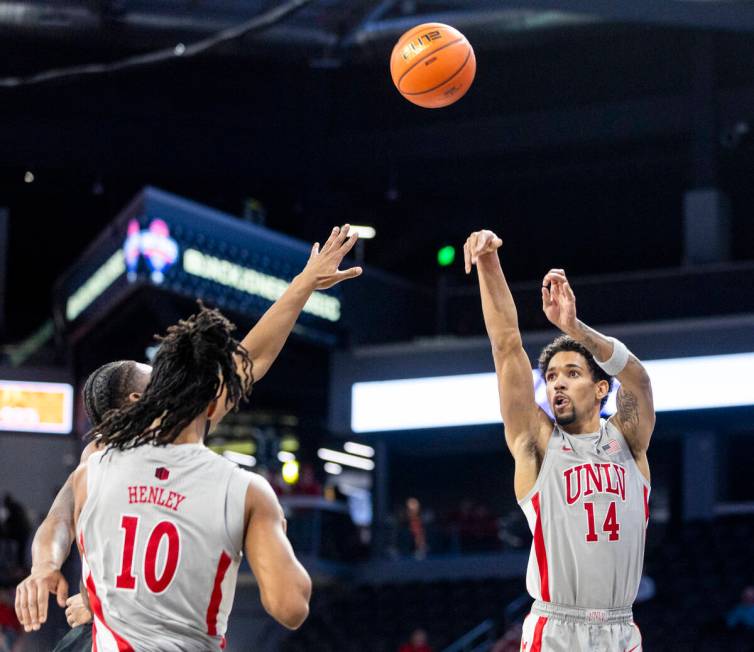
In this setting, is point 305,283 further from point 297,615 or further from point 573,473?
point 297,615

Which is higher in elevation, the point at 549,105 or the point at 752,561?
the point at 549,105

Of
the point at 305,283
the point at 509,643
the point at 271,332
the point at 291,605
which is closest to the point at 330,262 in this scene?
the point at 305,283

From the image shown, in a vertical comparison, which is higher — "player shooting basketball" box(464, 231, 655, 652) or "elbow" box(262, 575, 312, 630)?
"player shooting basketball" box(464, 231, 655, 652)

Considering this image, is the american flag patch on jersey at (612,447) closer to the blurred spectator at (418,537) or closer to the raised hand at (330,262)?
the raised hand at (330,262)

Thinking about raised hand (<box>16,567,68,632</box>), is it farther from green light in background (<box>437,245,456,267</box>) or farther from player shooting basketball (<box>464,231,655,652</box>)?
green light in background (<box>437,245,456,267</box>)

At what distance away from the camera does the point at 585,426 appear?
19.2 feet

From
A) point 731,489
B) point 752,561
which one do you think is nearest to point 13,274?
point 731,489

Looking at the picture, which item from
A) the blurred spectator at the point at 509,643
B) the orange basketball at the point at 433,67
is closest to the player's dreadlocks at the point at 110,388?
the orange basketball at the point at 433,67

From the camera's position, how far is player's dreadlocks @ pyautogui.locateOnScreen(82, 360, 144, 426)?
15.6 ft

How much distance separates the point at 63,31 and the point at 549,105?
898cm

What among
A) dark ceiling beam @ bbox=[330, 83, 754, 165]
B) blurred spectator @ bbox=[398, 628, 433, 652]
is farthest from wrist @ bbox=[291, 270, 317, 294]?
dark ceiling beam @ bbox=[330, 83, 754, 165]

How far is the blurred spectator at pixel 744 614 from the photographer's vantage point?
53.5ft

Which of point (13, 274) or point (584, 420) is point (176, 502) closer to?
point (584, 420)

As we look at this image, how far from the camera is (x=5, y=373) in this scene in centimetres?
2234
